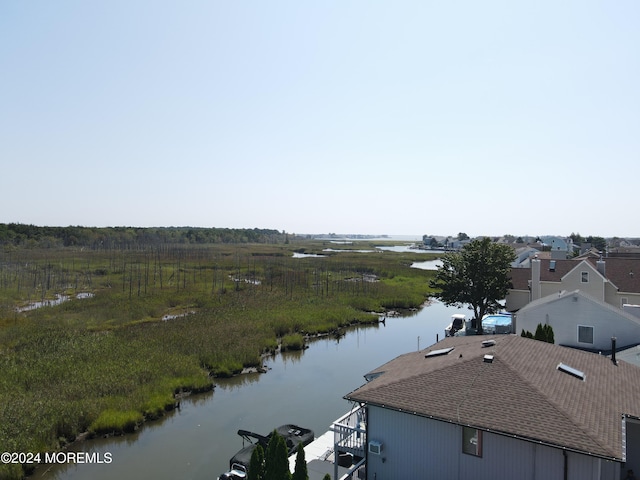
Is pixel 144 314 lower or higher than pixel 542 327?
lower

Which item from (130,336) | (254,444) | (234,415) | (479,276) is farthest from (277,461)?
(479,276)

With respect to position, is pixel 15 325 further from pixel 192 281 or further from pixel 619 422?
pixel 619 422

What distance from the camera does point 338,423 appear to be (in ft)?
39.1

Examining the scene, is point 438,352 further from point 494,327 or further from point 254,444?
point 494,327

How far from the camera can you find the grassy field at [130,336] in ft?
50.0

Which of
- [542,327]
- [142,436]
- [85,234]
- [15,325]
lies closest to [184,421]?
[142,436]

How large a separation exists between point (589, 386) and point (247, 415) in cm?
1221

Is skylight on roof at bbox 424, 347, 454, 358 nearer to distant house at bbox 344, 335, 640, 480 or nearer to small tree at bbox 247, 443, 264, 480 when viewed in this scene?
distant house at bbox 344, 335, 640, 480

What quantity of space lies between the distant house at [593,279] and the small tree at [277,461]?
18.7m

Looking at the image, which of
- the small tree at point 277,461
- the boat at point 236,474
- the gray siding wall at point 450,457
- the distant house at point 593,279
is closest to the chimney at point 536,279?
the distant house at point 593,279

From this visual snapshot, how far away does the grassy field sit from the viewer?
15242 millimetres

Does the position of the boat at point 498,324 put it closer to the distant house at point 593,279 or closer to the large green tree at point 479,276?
the large green tree at point 479,276

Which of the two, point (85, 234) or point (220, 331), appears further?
point (85, 234)

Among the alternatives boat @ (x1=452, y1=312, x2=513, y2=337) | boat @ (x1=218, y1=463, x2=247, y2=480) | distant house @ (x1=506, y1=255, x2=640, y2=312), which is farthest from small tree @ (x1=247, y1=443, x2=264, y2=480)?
boat @ (x1=452, y1=312, x2=513, y2=337)
